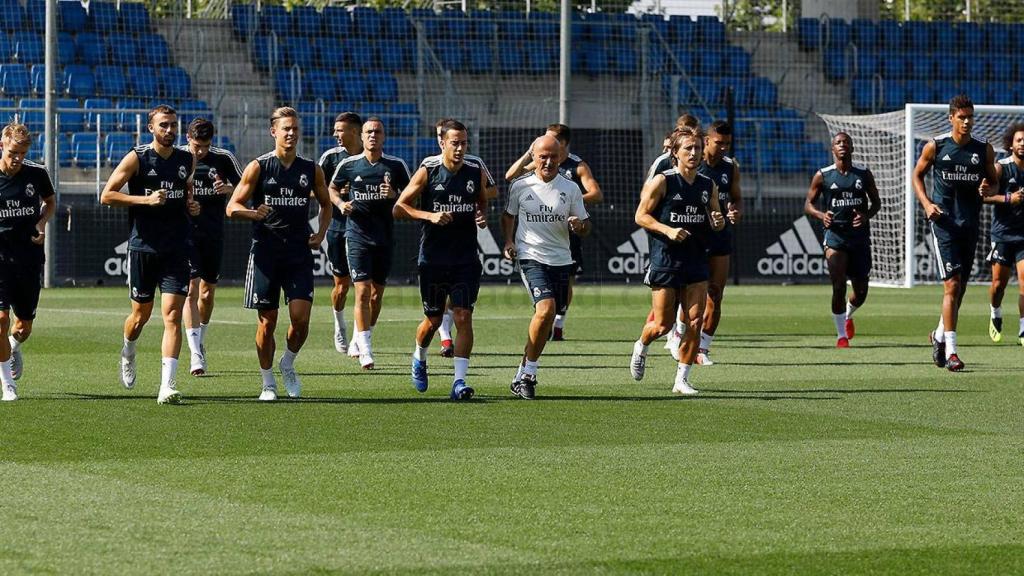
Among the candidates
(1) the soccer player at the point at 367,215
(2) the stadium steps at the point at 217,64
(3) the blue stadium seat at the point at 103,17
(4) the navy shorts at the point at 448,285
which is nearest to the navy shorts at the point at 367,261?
(1) the soccer player at the point at 367,215

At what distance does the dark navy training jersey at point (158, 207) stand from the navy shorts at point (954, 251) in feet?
22.0

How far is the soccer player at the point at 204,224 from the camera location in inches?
Result: 538

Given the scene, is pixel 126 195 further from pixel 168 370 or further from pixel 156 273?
pixel 168 370

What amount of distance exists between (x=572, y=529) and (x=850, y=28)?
33.6 meters

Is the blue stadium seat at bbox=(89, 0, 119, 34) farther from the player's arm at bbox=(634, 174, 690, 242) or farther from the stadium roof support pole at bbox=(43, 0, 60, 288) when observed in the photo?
the player's arm at bbox=(634, 174, 690, 242)

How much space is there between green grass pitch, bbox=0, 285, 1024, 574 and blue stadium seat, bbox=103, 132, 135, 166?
13981 millimetres

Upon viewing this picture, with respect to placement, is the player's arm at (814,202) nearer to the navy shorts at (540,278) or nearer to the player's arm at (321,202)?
the navy shorts at (540,278)

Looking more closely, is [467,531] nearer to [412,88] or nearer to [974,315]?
[974,315]

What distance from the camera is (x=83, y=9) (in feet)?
107

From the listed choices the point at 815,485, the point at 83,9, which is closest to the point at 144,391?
the point at 815,485

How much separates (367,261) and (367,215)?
1.34ft

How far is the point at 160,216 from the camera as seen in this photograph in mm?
11617

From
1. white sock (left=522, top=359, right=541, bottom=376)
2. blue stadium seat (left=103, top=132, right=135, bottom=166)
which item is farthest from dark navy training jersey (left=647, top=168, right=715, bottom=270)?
blue stadium seat (left=103, top=132, right=135, bottom=166)

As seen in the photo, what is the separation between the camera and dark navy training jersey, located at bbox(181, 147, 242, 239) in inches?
549
